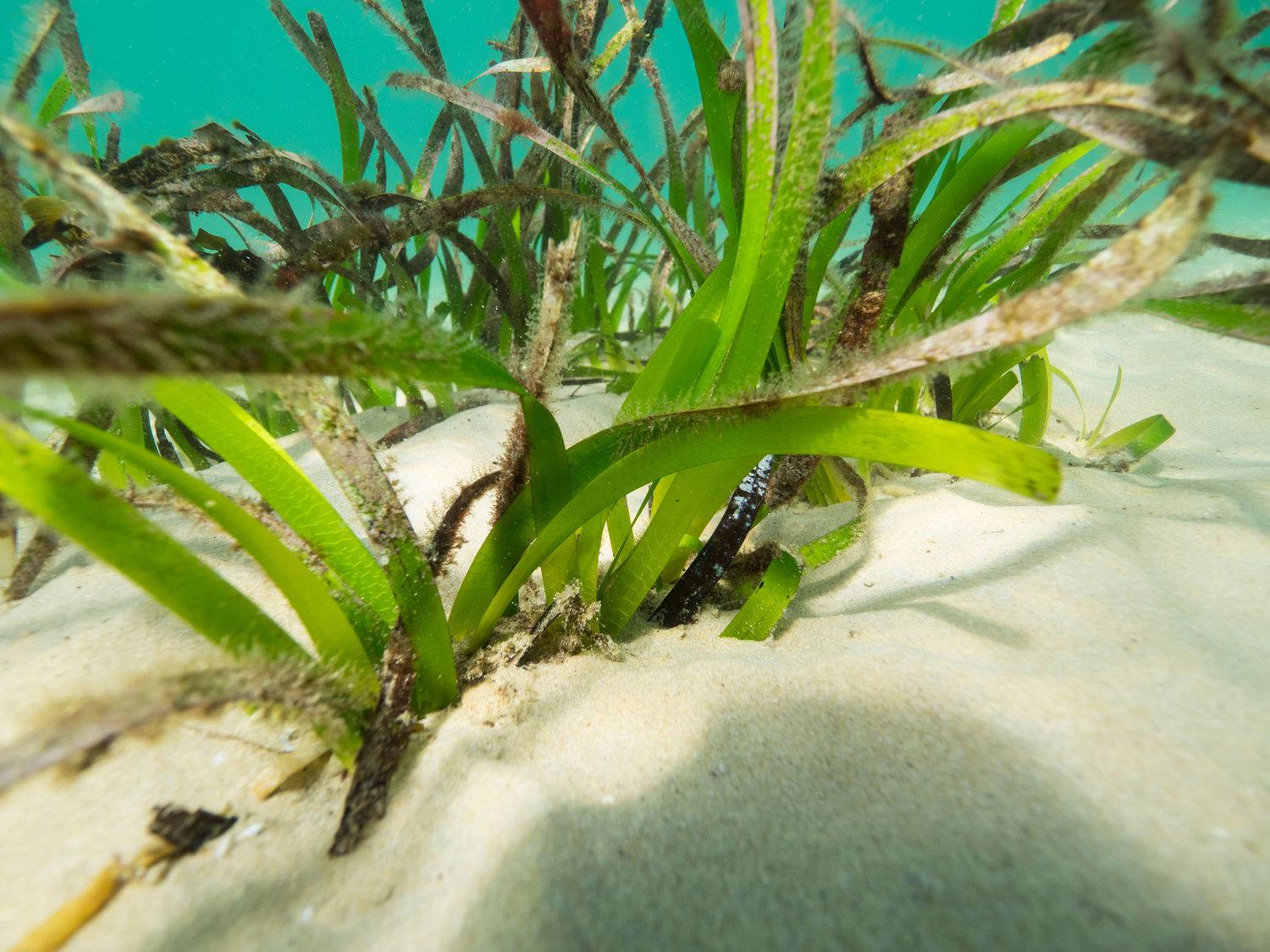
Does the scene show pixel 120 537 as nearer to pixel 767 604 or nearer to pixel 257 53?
pixel 767 604

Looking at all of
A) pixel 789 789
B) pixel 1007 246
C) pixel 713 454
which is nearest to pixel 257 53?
pixel 1007 246

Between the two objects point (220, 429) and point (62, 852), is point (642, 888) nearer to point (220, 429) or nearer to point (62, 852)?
point (62, 852)

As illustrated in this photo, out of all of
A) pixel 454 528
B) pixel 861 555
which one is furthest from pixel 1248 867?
pixel 454 528

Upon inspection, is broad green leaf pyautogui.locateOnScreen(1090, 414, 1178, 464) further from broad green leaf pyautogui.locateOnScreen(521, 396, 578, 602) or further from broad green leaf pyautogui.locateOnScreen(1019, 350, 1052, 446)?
broad green leaf pyautogui.locateOnScreen(521, 396, 578, 602)

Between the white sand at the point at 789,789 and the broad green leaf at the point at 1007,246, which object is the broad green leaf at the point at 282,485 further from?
the broad green leaf at the point at 1007,246

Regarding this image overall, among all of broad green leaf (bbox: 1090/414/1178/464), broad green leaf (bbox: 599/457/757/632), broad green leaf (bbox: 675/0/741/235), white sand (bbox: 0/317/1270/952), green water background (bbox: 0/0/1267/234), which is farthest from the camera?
green water background (bbox: 0/0/1267/234)

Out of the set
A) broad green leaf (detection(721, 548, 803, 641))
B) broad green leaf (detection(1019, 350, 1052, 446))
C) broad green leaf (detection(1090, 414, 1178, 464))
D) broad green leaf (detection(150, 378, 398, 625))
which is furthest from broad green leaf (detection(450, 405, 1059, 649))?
broad green leaf (detection(1090, 414, 1178, 464))

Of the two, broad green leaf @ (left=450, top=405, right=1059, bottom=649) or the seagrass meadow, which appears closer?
the seagrass meadow
